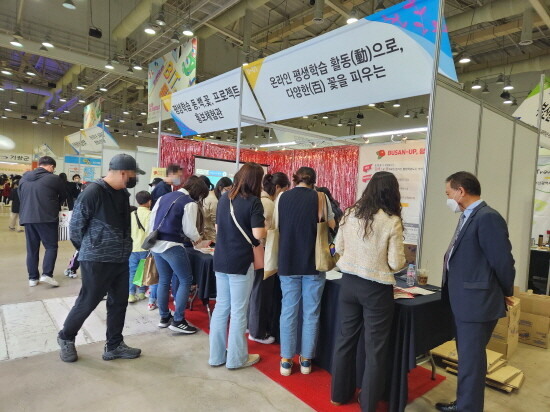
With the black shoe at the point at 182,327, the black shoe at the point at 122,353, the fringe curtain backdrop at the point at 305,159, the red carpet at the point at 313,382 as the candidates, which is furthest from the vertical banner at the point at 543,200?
the black shoe at the point at 122,353

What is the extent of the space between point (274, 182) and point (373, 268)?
1246 millimetres

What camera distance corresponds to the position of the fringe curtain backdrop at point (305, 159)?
5.30 m

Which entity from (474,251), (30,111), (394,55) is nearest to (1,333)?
(474,251)

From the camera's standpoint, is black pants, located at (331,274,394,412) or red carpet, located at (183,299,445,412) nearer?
black pants, located at (331,274,394,412)

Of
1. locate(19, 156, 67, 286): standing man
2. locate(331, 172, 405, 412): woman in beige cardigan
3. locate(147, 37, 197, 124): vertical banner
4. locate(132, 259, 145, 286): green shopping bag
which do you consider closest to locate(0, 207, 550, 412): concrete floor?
locate(331, 172, 405, 412): woman in beige cardigan

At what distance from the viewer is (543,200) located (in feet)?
18.7

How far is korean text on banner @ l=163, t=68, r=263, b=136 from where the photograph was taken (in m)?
4.29

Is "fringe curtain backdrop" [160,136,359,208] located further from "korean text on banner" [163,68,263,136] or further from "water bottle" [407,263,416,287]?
"water bottle" [407,263,416,287]

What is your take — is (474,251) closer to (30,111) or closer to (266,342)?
(266,342)

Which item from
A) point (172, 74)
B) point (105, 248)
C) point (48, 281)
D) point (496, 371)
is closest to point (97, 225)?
point (105, 248)

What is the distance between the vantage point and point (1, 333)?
2.88 metres

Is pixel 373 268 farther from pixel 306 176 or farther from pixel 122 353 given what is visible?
pixel 122 353

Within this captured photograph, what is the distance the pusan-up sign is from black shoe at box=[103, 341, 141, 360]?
2.75m

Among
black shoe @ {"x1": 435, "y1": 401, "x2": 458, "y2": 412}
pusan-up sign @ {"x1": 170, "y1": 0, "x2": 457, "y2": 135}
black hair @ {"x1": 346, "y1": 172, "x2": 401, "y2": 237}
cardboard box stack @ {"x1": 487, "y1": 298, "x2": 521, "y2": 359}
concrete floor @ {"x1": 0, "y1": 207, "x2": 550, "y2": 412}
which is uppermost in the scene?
pusan-up sign @ {"x1": 170, "y1": 0, "x2": 457, "y2": 135}
